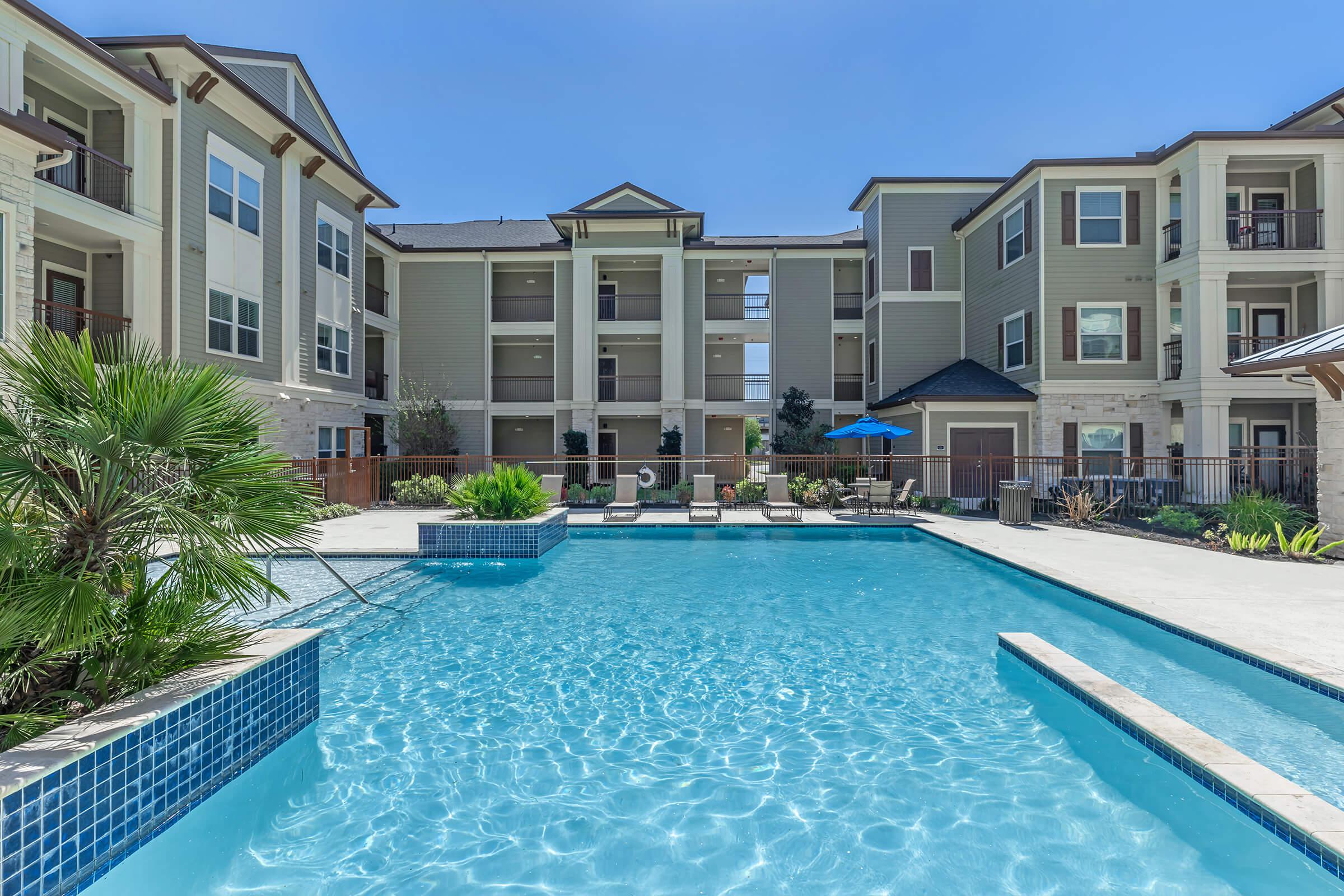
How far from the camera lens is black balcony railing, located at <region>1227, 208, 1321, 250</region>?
16.7 meters

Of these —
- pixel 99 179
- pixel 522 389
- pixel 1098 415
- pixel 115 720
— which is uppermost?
pixel 99 179

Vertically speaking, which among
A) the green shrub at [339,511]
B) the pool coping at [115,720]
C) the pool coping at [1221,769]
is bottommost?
the pool coping at [1221,769]

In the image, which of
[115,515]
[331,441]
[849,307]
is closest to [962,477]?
[849,307]

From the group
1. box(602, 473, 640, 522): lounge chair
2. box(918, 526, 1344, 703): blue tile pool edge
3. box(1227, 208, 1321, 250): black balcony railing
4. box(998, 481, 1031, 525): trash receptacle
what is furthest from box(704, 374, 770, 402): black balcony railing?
box(918, 526, 1344, 703): blue tile pool edge

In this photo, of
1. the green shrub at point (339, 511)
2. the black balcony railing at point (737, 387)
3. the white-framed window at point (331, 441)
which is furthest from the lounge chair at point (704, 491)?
the white-framed window at point (331, 441)

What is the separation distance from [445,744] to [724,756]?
1868 millimetres

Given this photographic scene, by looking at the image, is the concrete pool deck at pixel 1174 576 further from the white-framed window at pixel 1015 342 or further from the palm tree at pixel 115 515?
the white-framed window at pixel 1015 342

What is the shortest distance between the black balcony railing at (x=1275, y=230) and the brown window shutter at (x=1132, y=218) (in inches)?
76.0

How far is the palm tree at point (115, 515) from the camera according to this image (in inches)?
120

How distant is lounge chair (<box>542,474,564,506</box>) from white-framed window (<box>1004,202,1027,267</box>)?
1480 cm

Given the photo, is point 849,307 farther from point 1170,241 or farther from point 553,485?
point 553,485

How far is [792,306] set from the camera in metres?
24.4

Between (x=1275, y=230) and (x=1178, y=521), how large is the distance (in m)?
11.3

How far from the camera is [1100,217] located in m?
17.6
